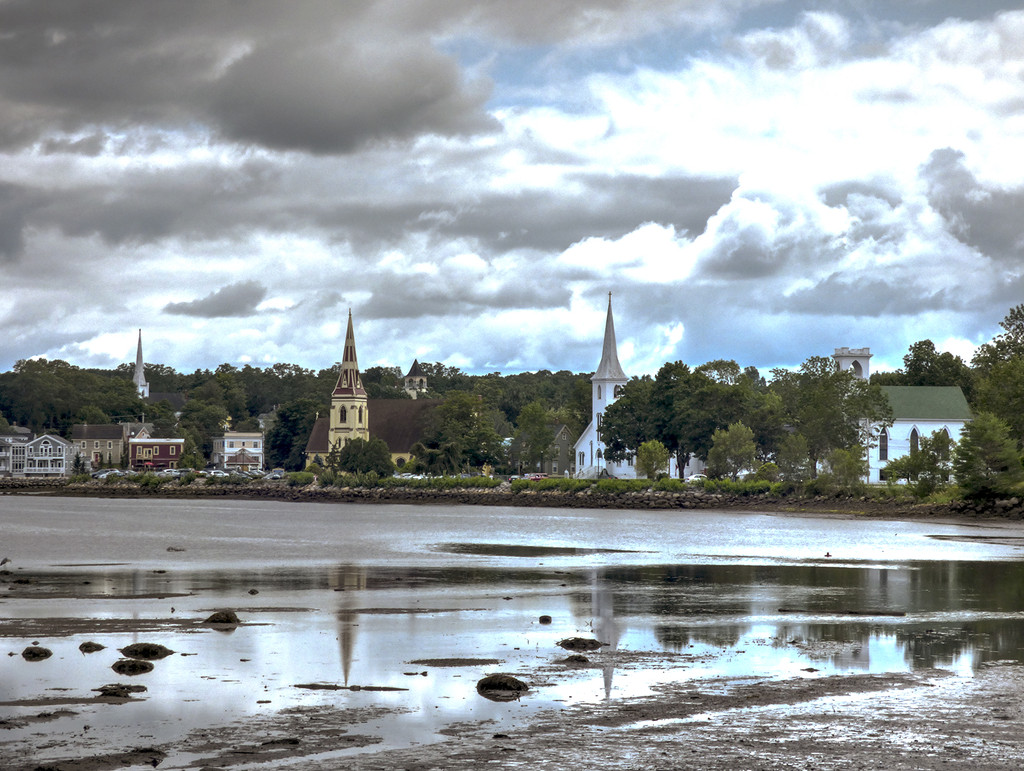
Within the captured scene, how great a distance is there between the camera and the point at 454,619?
21.9 metres

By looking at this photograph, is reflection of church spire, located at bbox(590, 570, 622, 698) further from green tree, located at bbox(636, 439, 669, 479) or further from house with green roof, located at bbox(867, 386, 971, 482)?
house with green roof, located at bbox(867, 386, 971, 482)

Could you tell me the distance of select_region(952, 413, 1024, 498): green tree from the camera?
66688 millimetres

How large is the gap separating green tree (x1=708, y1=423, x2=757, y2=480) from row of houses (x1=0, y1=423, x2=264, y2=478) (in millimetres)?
94829

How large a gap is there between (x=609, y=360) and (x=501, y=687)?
412 feet

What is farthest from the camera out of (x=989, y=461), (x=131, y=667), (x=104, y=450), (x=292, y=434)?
(x=104, y=450)

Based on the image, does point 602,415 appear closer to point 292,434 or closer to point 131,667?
point 292,434

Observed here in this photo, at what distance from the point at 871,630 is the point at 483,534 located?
3892cm

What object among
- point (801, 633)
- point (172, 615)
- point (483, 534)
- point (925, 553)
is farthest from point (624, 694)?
point (483, 534)

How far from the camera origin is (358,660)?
16.8m

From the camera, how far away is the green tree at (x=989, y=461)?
219ft

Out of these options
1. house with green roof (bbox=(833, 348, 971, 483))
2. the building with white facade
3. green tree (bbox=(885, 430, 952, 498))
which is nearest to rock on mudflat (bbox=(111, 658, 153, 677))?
green tree (bbox=(885, 430, 952, 498))

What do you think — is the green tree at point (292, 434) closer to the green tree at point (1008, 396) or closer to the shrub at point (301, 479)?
the shrub at point (301, 479)

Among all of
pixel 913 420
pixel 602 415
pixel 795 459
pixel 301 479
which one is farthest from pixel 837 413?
pixel 301 479

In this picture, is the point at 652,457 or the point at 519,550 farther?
the point at 652,457
